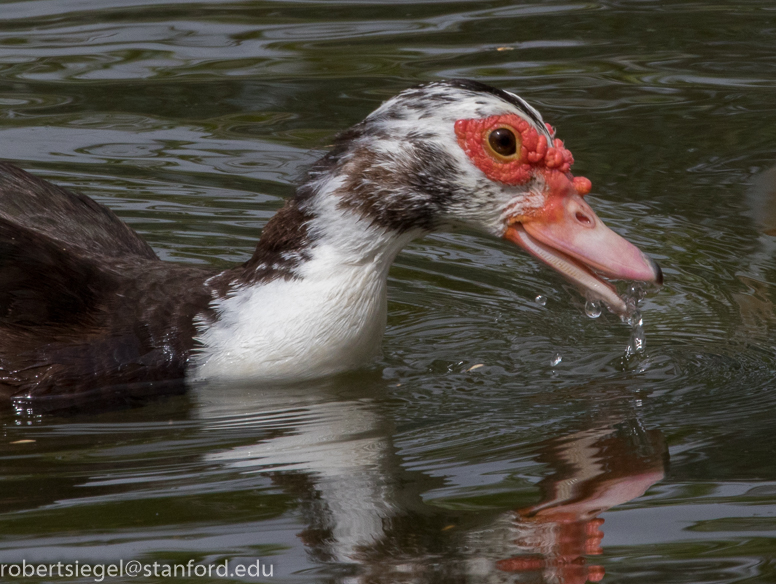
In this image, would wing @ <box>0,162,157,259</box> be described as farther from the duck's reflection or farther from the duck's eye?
the duck's reflection

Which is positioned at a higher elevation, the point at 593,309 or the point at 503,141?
the point at 503,141

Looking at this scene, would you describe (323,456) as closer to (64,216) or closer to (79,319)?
(79,319)

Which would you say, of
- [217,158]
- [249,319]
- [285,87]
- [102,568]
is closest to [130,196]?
[217,158]

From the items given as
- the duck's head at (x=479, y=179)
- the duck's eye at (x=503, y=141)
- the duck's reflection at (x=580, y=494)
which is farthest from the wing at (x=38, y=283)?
the duck's reflection at (x=580, y=494)

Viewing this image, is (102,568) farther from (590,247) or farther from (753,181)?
(753,181)

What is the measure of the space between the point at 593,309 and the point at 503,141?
46.0 inches

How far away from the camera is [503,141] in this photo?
14.8 ft

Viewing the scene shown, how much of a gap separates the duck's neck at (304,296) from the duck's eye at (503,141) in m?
0.44

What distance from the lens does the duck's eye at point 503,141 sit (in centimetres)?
452

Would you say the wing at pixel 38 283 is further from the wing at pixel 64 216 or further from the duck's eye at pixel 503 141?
the duck's eye at pixel 503 141

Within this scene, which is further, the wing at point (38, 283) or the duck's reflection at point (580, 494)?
the wing at point (38, 283)

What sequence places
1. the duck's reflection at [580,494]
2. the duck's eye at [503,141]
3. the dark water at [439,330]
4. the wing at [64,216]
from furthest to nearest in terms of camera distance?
the wing at [64,216] < the duck's eye at [503,141] < the dark water at [439,330] < the duck's reflection at [580,494]

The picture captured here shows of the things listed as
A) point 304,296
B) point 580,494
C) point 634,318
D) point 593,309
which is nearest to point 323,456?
point 304,296

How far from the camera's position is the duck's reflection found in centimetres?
343
